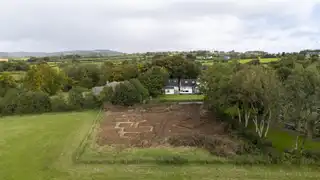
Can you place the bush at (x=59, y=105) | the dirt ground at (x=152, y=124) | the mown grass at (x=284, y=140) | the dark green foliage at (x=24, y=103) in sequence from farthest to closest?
the bush at (x=59, y=105) → the dark green foliage at (x=24, y=103) → the dirt ground at (x=152, y=124) → the mown grass at (x=284, y=140)

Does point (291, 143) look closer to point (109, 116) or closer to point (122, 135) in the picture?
point (122, 135)

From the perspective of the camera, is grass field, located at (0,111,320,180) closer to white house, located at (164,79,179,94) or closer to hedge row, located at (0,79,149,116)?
hedge row, located at (0,79,149,116)

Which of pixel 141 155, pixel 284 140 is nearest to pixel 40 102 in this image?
pixel 141 155

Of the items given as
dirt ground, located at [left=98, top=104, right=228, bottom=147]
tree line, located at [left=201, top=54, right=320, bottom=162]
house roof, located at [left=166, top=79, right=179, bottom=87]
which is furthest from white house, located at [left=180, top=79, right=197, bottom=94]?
tree line, located at [left=201, top=54, right=320, bottom=162]

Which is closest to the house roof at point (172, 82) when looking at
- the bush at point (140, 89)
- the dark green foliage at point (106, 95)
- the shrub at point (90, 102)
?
the bush at point (140, 89)

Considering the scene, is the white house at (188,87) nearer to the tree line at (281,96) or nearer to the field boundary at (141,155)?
the tree line at (281,96)

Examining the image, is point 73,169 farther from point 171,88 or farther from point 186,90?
point 186,90

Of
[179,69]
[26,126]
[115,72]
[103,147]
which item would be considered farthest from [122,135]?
[179,69]
